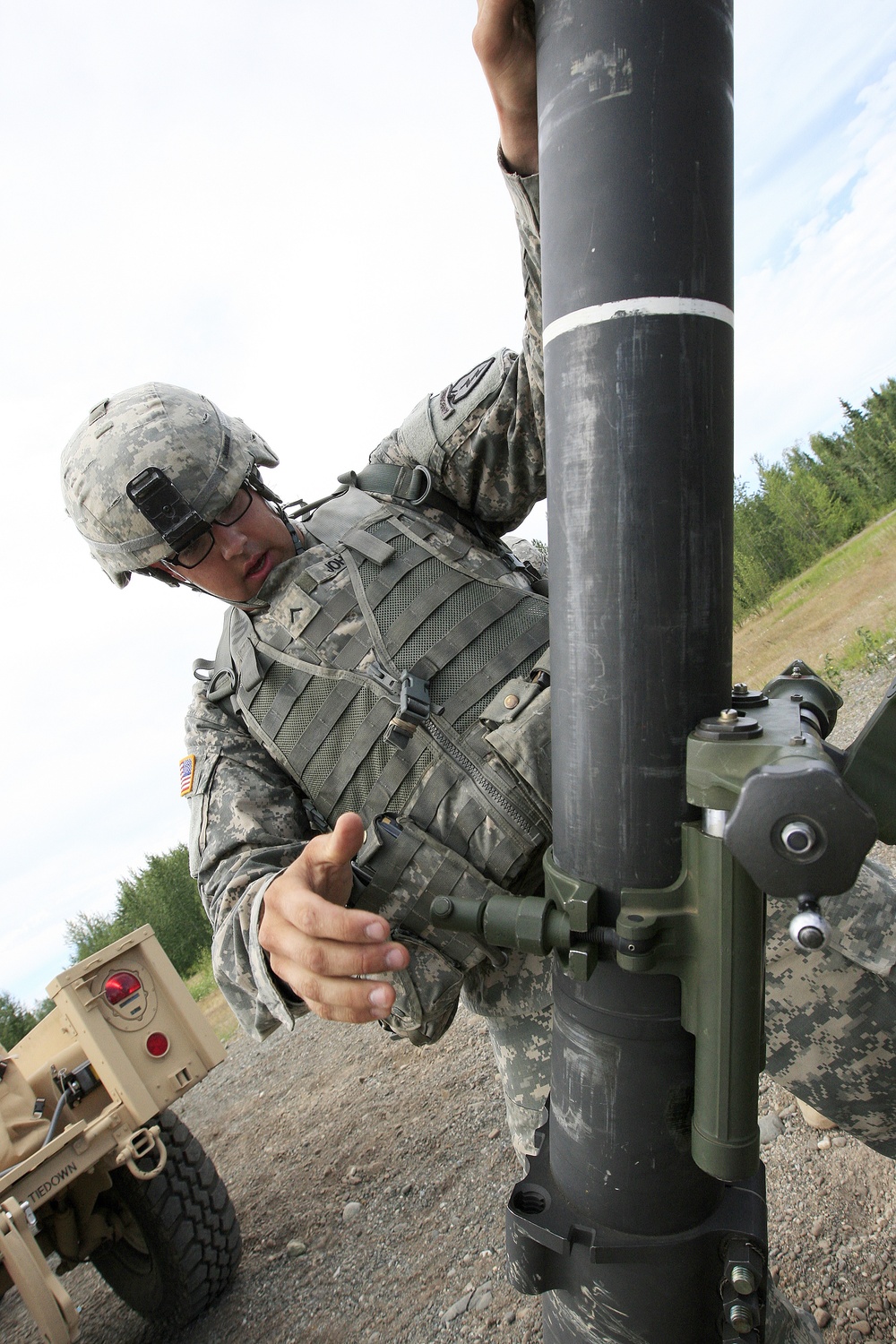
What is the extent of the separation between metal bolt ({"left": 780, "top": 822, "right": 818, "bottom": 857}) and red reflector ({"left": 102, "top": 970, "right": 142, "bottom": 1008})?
3.56 meters

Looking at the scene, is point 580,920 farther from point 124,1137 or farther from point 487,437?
point 124,1137

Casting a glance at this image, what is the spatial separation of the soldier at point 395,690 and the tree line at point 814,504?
113 feet

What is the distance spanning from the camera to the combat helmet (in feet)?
6.77

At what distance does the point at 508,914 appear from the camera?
1046 mm

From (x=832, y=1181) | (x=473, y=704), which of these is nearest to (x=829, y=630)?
(x=832, y=1181)

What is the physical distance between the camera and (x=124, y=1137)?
326 centimetres

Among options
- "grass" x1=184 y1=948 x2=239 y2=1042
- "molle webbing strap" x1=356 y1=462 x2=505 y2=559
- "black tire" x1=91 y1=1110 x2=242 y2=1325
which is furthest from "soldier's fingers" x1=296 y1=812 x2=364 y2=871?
"grass" x1=184 y1=948 x2=239 y2=1042

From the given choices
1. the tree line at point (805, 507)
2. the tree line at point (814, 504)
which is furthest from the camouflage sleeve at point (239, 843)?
the tree line at point (814, 504)

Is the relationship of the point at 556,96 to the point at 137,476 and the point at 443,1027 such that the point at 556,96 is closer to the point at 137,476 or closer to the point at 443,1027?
the point at 137,476

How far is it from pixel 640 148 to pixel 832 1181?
2.93 meters

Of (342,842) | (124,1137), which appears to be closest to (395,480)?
(342,842)

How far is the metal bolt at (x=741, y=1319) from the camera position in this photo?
100 cm

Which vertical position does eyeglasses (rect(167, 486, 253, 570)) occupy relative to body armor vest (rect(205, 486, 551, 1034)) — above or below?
above

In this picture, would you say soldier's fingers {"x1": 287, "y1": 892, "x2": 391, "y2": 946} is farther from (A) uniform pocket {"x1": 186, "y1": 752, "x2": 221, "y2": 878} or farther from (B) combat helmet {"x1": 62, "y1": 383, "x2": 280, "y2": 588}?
(B) combat helmet {"x1": 62, "y1": 383, "x2": 280, "y2": 588}
